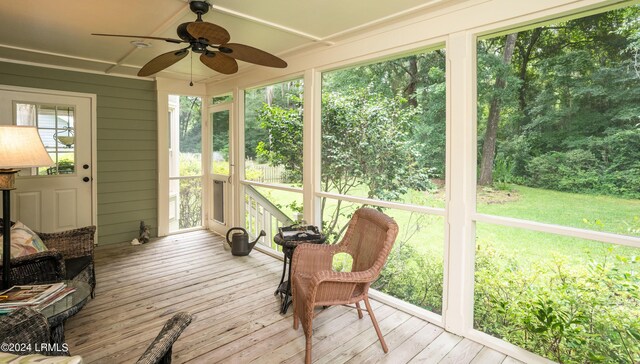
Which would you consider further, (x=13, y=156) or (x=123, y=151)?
(x=123, y=151)

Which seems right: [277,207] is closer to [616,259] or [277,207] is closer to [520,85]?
[520,85]

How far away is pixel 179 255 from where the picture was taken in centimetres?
446

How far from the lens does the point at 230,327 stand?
104 inches

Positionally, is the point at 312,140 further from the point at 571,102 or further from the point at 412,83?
the point at 571,102

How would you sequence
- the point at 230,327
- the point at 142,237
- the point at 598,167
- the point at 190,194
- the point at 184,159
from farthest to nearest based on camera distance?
the point at 190,194 < the point at 184,159 < the point at 142,237 < the point at 230,327 < the point at 598,167

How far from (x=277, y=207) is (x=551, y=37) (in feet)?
12.1

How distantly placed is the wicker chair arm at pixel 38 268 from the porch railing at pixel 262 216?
2.60m

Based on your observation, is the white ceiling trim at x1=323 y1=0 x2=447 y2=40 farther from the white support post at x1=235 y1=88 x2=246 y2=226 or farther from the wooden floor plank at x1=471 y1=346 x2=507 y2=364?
the wooden floor plank at x1=471 y1=346 x2=507 y2=364

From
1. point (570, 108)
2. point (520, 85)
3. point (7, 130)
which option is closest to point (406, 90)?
point (520, 85)

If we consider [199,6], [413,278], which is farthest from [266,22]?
[413,278]

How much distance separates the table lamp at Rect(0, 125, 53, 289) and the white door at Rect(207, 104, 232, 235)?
3.24 m

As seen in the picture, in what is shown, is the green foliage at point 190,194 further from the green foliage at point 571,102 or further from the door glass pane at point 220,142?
the green foliage at point 571,102

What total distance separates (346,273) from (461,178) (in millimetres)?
1136

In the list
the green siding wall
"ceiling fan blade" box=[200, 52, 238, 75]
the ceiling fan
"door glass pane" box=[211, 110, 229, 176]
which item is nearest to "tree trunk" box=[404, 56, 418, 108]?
the ceiling fan
